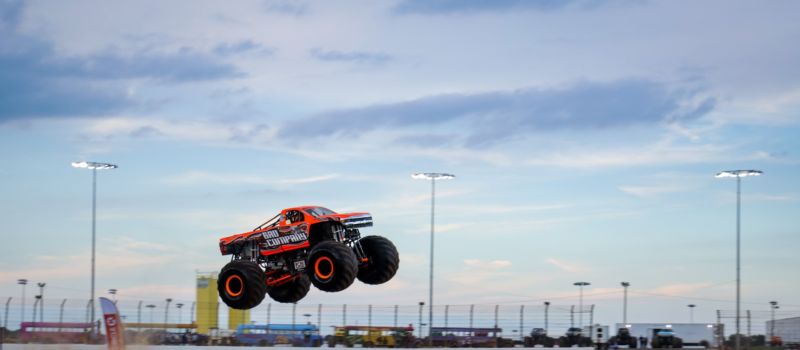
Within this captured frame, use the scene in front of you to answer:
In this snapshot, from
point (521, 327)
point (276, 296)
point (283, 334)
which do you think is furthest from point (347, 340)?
point (276, 296)

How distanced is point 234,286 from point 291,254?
189cm

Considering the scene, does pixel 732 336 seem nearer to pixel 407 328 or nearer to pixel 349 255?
pixel 407 328

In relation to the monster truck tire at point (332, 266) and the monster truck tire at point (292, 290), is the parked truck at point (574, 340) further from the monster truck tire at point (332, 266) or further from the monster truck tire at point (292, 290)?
the monster truck tire at point (332, 266)

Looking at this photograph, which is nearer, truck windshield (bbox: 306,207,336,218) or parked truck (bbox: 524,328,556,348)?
truck windshield (bbox: 306,207,336,218)

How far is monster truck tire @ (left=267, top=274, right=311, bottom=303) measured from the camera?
32.4 metres

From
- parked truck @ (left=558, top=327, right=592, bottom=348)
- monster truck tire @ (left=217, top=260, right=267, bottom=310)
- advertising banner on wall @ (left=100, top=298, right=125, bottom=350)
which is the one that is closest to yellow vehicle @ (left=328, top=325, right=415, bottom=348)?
parked truck @ (left=558, top=327, right=592, bottom=348)

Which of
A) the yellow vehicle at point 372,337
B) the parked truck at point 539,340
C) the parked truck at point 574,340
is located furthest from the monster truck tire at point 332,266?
the parked truck at point 574,340

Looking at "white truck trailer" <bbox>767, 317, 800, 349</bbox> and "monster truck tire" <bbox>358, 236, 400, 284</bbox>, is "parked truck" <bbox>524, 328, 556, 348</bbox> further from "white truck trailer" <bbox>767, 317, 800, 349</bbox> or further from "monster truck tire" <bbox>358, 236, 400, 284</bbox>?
"monster truck tire" <bbox>358, 236, 400, 284</bbox>

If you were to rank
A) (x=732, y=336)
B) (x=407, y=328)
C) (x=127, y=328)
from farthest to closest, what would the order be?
(x=732, y=336), (x=407, y=328), (x=127, y=328)

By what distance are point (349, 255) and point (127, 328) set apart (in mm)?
29552

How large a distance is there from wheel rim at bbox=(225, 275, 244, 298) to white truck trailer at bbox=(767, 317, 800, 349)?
7316cm

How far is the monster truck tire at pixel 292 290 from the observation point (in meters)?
32.4

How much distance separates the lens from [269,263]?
3228cm

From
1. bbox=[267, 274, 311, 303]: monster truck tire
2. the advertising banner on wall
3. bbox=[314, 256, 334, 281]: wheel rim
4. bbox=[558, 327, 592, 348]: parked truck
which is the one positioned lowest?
bbox=[558, 327, 592, 348]: parked truck
